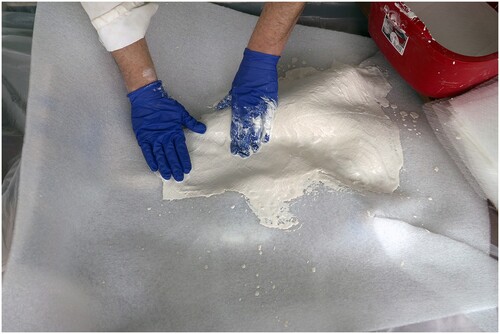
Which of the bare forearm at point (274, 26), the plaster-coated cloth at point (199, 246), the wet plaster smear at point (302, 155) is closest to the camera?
the plaster-coated cloth at point (199, 246)

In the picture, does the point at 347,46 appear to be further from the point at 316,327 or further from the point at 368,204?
the point at 316,327

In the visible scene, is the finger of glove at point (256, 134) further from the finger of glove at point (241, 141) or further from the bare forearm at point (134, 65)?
the bare forearm at point (134, 65)

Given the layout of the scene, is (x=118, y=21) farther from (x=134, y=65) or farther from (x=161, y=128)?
(x=161, y=128)

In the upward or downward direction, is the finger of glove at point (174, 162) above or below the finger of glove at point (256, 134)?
below

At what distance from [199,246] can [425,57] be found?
69 cm

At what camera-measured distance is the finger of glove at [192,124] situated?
3.84ft

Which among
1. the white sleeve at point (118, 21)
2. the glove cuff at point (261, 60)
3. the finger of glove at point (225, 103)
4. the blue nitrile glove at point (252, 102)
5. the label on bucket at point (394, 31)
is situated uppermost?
the label on bucket at point (394, 31)

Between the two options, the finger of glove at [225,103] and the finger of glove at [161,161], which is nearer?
the finger of glove at [161,161]

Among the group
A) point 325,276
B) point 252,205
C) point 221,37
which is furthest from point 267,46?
point 325,276

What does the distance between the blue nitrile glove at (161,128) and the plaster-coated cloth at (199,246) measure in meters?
0.04

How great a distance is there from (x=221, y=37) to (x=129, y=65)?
1.06ft

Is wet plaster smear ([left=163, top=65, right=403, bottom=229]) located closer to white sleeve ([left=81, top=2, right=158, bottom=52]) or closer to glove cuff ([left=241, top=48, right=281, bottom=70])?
glove cuff ([left=241, top=48, right=281, bottom=70])

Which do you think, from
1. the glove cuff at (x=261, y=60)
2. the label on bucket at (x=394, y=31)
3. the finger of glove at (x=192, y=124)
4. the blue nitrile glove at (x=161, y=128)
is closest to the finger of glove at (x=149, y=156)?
the blue nitrile glove at (x=161, y=128)

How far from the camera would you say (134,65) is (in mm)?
1180
